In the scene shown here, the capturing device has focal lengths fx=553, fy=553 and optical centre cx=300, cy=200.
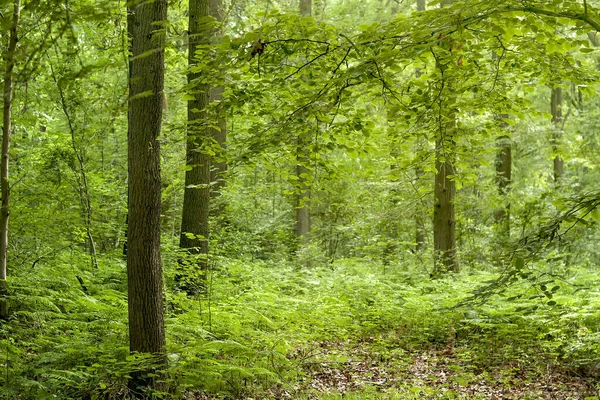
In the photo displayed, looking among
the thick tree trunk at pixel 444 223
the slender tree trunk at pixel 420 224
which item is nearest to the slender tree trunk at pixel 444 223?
the thick tree trunk at pixel 444 223

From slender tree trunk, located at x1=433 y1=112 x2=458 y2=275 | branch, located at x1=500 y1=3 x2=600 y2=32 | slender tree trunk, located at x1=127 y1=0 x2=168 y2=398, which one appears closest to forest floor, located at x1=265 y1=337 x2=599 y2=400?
slender tree trunk, located at x1=127 y1=0 x2=168 y2=398

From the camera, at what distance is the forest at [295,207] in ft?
14.7

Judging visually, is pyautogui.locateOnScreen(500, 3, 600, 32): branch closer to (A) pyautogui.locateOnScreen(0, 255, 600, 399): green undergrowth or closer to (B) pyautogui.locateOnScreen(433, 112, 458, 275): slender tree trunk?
(A) pyautogui.locateOnScreen(0, 255, 600, 399): green undergrowth

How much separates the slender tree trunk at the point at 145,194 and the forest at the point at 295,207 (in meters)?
0.02

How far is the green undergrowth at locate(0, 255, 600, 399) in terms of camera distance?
5045mm

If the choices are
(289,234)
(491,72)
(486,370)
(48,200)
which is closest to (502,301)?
(486,370)

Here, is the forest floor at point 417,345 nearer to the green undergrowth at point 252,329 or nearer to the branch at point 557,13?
the green undergrowth at point 252,329

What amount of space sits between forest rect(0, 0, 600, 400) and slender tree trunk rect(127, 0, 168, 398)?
2cm

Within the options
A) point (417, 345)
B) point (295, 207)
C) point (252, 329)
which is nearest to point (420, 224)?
point (417, 345)

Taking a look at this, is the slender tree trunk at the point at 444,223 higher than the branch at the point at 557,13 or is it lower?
lower

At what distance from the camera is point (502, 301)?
8.52 meters

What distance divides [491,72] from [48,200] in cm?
690

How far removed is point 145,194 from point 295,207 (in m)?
2.45

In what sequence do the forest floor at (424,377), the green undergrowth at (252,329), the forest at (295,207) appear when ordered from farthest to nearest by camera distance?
the forest floor at (424,377) → the green undergrowth at (252,329) → the forest at (295,207)
